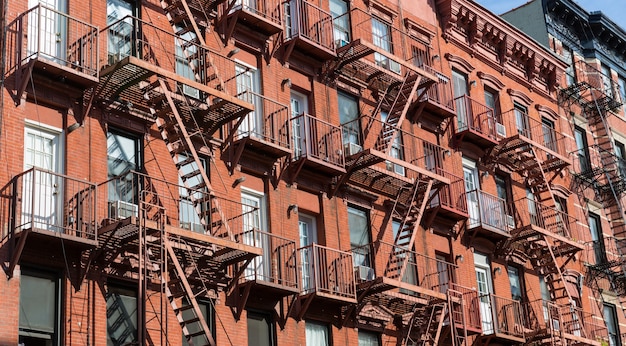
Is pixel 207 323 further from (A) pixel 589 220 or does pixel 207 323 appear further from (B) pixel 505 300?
(A) pixel 589 220

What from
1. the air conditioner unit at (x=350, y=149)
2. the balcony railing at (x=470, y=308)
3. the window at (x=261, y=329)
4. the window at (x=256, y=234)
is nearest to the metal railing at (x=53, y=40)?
the window at (x=256, y=234)

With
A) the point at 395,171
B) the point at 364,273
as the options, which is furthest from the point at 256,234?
the point at 395,171

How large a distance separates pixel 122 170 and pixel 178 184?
149 centimetres

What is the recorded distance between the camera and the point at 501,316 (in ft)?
113

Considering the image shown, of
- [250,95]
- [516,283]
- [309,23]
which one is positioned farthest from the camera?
[516,283]

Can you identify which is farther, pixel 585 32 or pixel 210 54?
pixel 585 32

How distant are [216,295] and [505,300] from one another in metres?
13.1

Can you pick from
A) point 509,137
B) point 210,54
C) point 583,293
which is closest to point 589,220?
point 583,293

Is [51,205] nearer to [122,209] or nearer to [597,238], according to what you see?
[122,209]

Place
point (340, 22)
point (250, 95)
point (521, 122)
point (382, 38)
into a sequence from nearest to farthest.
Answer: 1. point (250, 95)
2. point (340, 22)
3. point (382, 38)
4. point (521, 122)

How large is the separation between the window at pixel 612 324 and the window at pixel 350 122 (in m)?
15.2

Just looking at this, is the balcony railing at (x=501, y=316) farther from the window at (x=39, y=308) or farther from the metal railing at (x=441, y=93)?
the window at (x=39, y=308)

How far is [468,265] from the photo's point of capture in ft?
113

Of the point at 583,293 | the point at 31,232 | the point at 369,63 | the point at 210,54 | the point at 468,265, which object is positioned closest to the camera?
the point at 31,232
